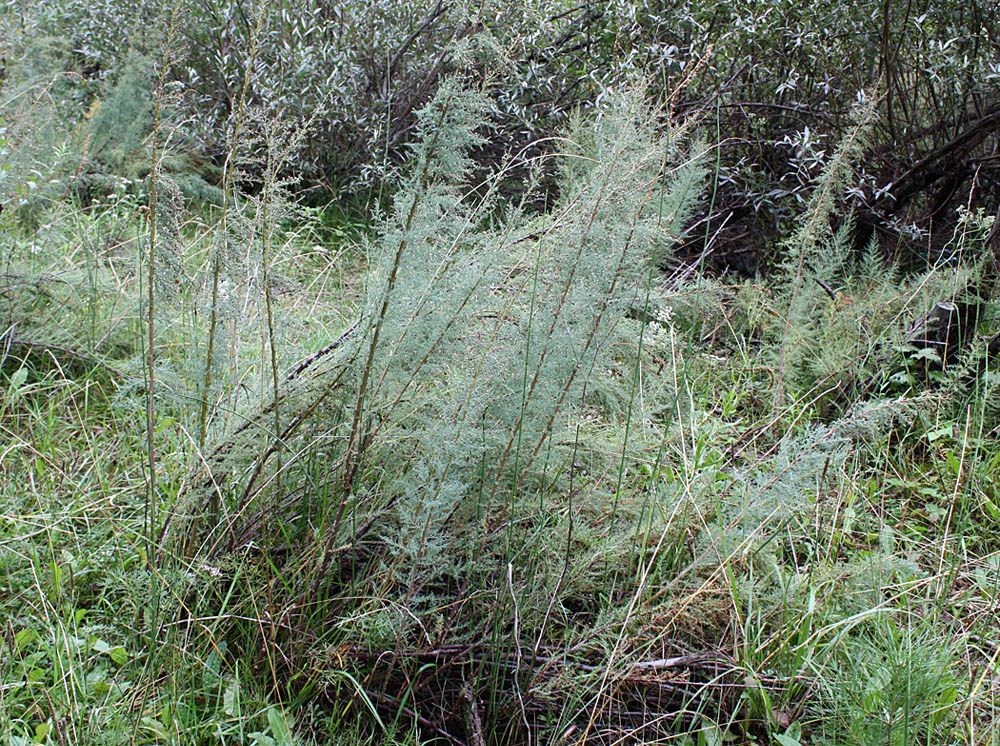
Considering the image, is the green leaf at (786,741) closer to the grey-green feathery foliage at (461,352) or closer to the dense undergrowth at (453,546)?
the dense undergrowth at (453,546)

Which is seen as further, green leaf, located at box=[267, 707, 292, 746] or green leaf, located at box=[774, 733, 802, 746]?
green leaf, located at box=[774, 733, 802, 746]

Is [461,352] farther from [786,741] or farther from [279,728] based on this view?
[786,741]

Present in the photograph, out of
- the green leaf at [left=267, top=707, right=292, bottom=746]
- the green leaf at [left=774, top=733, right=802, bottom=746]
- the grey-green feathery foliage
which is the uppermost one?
the grey-green feathery foliage

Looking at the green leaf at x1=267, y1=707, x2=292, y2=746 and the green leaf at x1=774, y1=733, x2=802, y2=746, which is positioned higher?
the green leaf at x1=774, y1=733, x2=802, y2=746

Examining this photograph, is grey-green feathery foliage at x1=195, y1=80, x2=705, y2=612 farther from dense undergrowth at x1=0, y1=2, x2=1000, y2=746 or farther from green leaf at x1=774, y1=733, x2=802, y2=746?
green leaf at x1=774, y1=733, x2=802, y2=746

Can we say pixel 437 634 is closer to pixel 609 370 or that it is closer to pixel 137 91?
pixel 609 370

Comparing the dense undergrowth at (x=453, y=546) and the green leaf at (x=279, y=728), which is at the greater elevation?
the dense undergrowth at (x=453, y=546)

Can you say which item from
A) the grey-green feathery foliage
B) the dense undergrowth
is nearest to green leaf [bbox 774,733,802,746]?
the dense undergrowth

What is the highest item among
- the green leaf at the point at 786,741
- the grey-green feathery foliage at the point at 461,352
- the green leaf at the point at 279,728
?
the grey-green feathery foliage at the point at 461,352

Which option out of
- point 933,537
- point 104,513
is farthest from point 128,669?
point 933,537

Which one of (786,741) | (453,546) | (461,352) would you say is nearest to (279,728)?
(453,546)

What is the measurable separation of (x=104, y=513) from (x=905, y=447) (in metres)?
2.54

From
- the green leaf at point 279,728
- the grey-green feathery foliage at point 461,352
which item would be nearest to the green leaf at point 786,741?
the grey-green feathery foliage at point 461,352

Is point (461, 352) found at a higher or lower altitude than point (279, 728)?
higher
